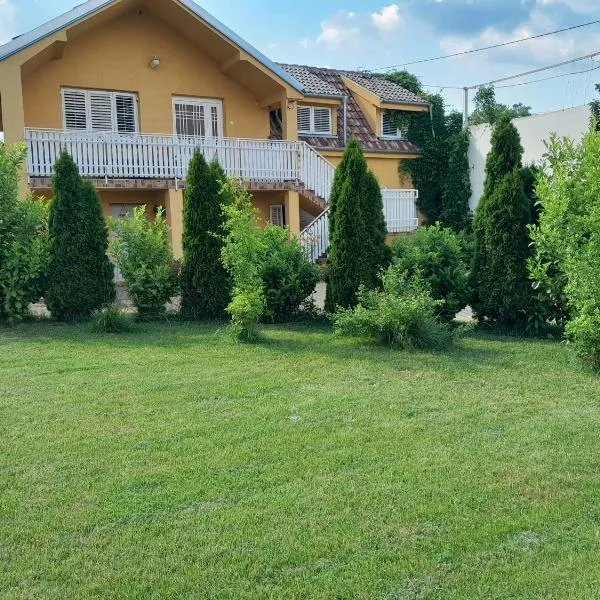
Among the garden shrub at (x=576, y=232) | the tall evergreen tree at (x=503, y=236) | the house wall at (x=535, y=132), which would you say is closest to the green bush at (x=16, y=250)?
the tall evergreen tree at (x=503, y=236)

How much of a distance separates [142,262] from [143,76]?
9.64 m

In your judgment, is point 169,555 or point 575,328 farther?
point 575,328

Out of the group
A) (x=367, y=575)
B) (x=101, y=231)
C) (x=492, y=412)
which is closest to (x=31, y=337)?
(x=101, y=231)

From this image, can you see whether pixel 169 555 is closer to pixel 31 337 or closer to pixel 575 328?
pixel 575 328

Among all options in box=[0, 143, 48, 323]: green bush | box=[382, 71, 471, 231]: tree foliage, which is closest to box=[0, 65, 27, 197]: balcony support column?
box=[0, 143, 48, 323]: green bush

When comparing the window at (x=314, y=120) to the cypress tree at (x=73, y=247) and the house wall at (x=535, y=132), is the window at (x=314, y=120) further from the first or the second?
the cypress tree at (x=73, y=247)

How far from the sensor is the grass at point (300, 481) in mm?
3242

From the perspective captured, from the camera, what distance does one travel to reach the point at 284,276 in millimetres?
11102

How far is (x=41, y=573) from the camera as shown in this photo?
3.25 m

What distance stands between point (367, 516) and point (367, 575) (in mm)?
616

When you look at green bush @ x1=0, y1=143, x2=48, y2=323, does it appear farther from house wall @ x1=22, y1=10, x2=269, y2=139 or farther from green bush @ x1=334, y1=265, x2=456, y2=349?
house wall @ x1=22, y1=10, x2=269, y2=139

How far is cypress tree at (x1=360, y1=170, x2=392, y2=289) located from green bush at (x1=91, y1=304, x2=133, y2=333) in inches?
151

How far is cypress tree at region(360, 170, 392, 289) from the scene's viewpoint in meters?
10.3

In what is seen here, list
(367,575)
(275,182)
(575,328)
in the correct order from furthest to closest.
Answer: (275,182)
(575,328)
(367,575)
